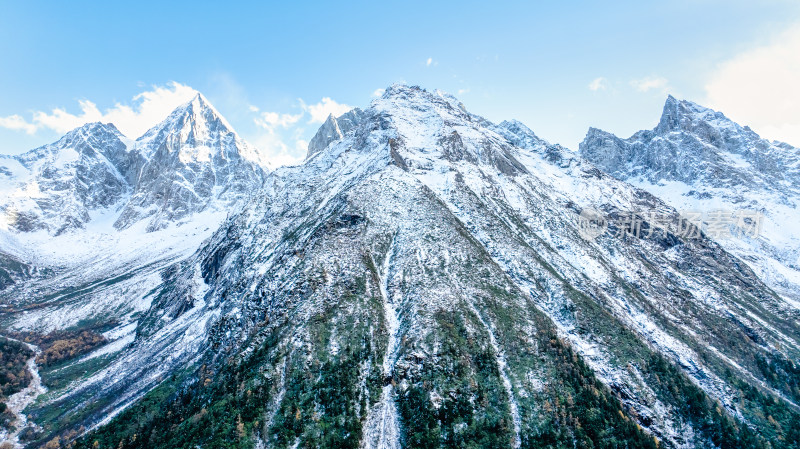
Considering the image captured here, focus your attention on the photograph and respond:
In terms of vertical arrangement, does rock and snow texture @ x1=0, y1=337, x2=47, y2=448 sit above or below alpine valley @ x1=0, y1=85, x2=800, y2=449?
below

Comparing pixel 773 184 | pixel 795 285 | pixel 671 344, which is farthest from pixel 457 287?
pixel 773 184

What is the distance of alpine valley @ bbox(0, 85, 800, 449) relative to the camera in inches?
1790

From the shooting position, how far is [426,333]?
5550 centimetres

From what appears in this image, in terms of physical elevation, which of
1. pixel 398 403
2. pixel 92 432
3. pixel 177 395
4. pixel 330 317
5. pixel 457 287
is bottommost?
→ pixel 92 432

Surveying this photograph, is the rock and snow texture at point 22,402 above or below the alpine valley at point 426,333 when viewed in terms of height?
below

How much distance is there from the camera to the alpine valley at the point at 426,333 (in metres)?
45.5

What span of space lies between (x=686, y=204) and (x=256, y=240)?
691ft

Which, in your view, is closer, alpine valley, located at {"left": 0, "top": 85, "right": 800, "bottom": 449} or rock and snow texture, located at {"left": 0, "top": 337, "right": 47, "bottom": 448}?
alpine valley, located at {"left": 0, "top": 85, "right": 800, "bottom": 449}

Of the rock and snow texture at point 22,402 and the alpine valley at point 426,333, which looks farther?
the rock and snow texture at point 22,402

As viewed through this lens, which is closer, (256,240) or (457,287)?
(457,287)

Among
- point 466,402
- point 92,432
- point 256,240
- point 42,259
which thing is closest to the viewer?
point 466,402

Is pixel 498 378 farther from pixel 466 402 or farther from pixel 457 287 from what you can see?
pixel 457 287

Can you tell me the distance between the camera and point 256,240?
3927 inches

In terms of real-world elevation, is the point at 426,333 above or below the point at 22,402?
above
